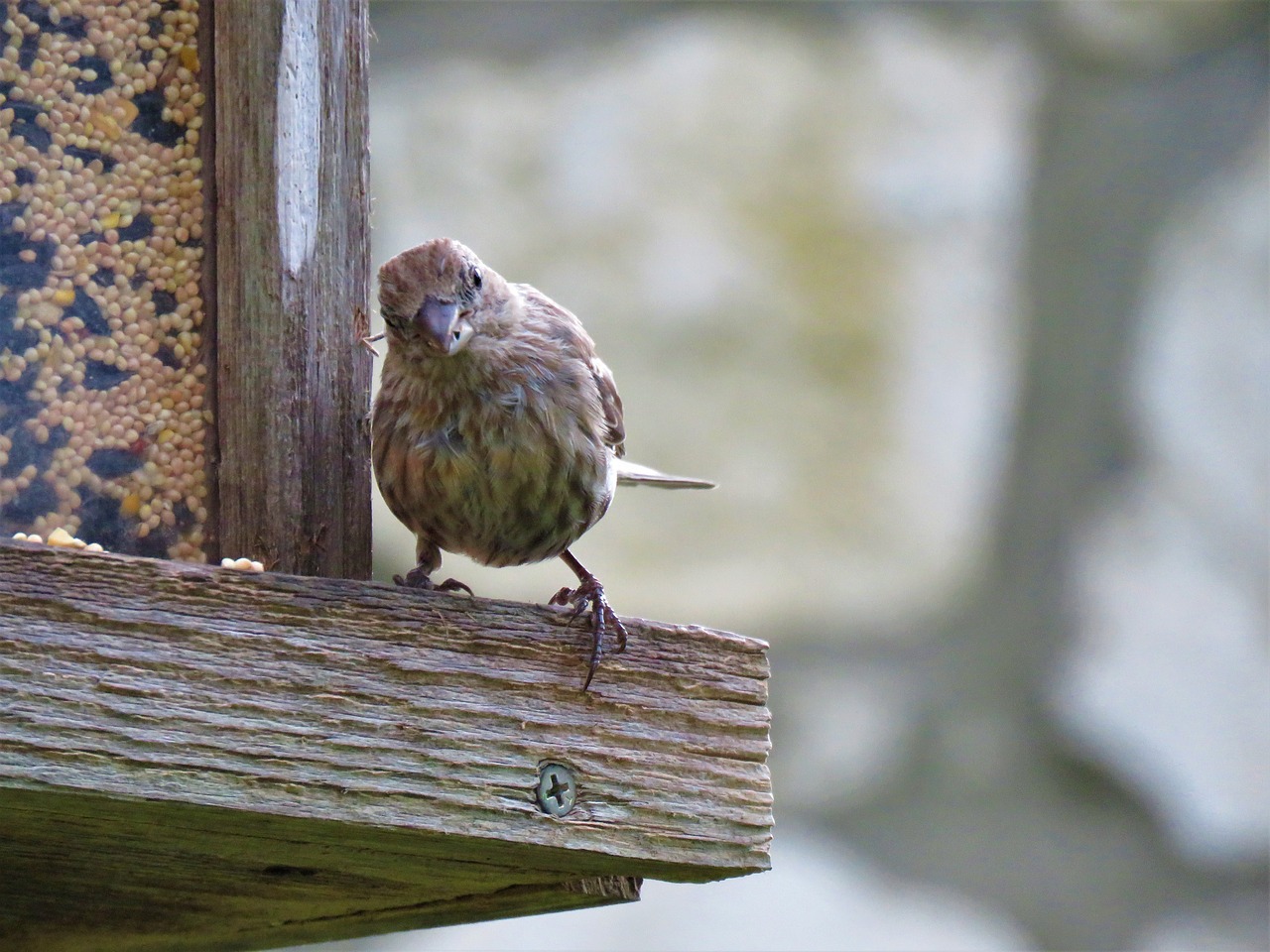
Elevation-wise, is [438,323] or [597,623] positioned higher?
[438,323]

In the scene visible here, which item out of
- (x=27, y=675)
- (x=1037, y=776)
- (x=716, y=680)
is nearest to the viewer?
(x=27, y=675)

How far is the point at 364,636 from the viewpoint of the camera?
5.42 feet

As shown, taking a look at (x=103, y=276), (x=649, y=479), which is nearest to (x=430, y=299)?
(x=103, y=276)

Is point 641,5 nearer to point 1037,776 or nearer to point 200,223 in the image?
point 200,223

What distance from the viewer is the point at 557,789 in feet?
5.58

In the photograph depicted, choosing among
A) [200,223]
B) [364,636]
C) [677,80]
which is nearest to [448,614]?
[364,636]

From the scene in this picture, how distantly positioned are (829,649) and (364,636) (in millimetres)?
1690

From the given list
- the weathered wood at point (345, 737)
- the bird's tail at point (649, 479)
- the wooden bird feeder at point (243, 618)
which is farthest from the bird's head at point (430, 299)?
the weathered wood at point (345, 737)

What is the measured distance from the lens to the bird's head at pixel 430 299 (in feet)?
7.50

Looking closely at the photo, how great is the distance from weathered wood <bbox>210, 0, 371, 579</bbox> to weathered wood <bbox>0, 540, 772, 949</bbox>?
34cm

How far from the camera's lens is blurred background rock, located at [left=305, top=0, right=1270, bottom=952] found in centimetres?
314

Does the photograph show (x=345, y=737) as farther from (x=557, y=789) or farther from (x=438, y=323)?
(x=438, y=323)

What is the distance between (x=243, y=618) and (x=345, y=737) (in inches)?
6.2

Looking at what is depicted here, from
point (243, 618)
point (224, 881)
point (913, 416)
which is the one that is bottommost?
point (224, 881)
